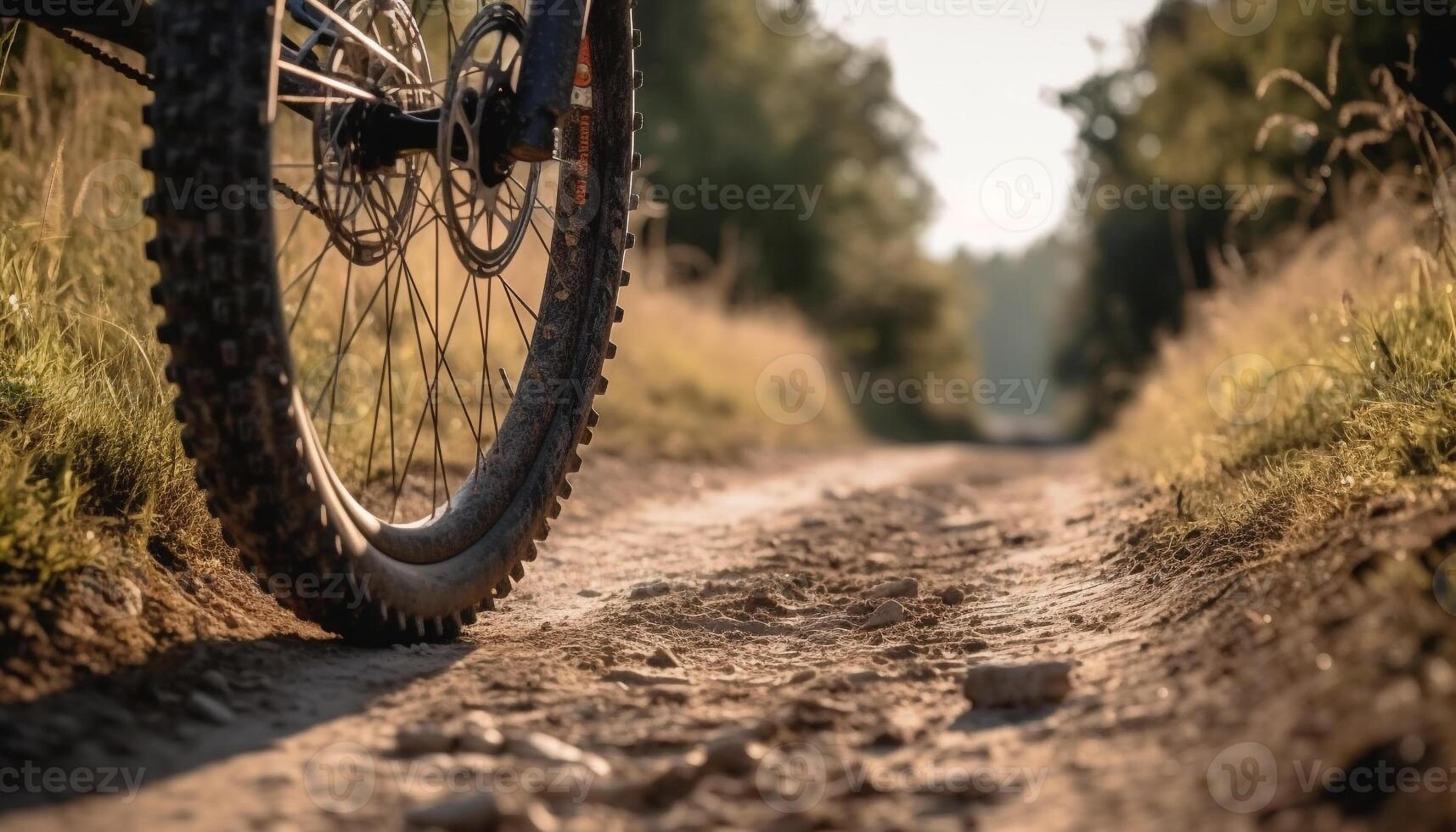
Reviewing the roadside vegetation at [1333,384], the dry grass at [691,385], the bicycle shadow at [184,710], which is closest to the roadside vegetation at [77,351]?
the bicycle shadow at [184,710]

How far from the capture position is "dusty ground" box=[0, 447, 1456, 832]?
1.57 meters

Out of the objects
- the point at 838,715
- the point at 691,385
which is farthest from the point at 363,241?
the point at 691,385

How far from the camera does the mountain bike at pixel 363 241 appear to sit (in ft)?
7.01

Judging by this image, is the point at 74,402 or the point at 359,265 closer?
the point at 74,402

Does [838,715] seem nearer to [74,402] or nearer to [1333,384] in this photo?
[74,402]

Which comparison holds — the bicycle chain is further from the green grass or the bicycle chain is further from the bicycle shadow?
the bicycle shadow

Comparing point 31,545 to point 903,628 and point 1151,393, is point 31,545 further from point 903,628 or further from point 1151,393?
point 1151,393

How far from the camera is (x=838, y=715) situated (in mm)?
2092

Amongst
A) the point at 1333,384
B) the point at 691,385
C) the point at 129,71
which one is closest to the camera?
the point at 129,71

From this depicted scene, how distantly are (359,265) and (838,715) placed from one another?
6.05 feet

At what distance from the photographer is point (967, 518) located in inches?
203

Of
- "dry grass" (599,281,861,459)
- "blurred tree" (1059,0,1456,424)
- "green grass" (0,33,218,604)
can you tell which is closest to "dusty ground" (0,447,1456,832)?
"green grass" (0,33,218,604)

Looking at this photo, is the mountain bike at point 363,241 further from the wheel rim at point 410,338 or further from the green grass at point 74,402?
the green grass at point 74,402

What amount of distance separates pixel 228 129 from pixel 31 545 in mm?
843
